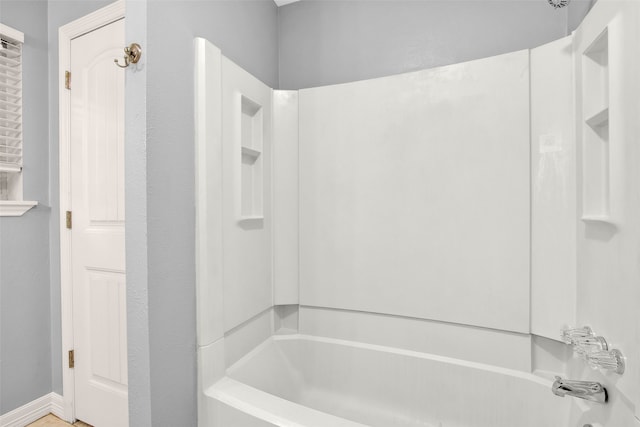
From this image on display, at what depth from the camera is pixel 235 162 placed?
1465mm

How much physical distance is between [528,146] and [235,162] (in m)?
1.33

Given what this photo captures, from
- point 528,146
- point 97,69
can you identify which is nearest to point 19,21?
point 97,69

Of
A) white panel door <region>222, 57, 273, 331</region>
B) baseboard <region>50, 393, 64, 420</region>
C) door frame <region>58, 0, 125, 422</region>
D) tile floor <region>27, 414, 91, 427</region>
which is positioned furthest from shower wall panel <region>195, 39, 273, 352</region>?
baseboard <region>50, 393, 64, 420</region>

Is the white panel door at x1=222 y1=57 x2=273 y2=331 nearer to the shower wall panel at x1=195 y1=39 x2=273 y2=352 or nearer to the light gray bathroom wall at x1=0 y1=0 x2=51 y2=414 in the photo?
the shower wall panel at x1=195 y1=39 x2=273 y2=352

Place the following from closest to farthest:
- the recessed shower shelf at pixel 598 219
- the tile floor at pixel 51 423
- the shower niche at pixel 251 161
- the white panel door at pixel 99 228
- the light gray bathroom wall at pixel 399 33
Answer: the recessed shower shelf at pixel 598 219 < the light gray bathroom wall at pixel 399 33 < the shower niche at pixel 251 161 < the white panel door at pixel 99 228 < the tile floor at pixel 51 423

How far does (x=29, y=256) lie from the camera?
1893 mm

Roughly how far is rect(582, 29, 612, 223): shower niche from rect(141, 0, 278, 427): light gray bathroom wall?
4.91ft

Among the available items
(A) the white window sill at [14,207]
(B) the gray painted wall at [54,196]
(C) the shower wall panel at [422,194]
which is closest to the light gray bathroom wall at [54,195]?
(B) the gray painted wall at [54,196]

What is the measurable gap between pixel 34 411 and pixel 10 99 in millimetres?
1916

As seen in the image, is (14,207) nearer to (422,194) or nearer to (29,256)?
(29,256)

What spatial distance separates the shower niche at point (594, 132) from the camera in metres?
1.08

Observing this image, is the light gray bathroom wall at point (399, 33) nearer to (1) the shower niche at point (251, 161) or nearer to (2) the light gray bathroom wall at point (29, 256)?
(1) the shower niche at point (251, 161)

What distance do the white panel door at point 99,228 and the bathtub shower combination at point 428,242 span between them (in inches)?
31.0

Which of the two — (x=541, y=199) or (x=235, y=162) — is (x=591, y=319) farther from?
(x=235, y=162)
